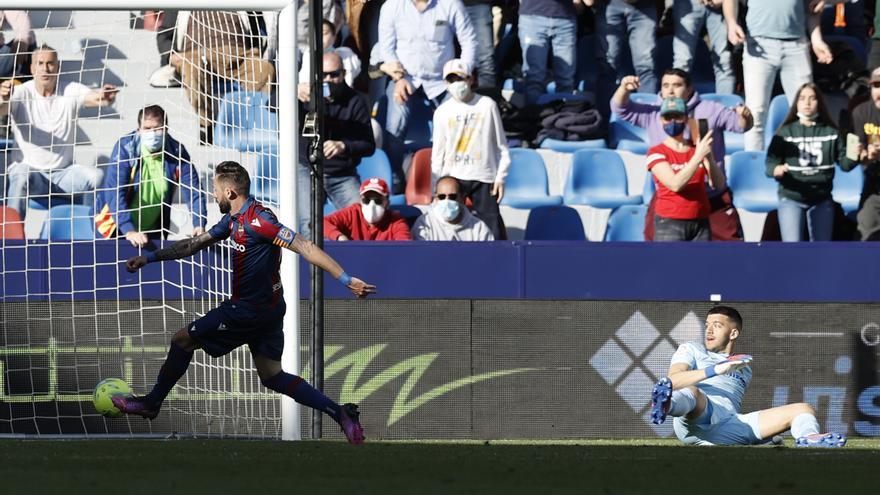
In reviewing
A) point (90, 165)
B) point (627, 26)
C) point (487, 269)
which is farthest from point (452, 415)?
point (627, 26)

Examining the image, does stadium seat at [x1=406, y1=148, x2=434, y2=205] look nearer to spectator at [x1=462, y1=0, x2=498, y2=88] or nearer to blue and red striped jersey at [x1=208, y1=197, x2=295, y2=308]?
spectator at [x1=462, y1=0, x2=498, y2=88]

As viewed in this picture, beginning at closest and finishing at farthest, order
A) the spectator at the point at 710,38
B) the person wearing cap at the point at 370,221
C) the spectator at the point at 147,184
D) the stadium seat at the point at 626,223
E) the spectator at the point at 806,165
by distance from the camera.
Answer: the spectator at the point at 147,184 < the person wearing cap at the point at 370,221 < the spectator at the point at 806,165 < the stadium seat at the point at 626,223 < the spectator at the point at 710,38

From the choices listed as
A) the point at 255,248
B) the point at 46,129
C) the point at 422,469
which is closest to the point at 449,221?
the point at 46,129

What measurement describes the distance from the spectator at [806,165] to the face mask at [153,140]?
5.18m

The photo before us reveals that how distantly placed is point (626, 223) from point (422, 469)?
23.3ft

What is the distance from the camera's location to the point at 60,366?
10719 millimetres

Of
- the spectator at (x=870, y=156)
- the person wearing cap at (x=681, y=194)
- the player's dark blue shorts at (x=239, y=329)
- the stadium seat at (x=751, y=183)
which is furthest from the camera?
the stadium seat at (x=751, y=183)

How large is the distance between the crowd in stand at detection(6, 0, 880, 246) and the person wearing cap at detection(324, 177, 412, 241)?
0.01 metres

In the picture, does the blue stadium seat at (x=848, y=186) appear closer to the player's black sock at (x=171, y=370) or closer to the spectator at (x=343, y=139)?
the spectator at (x=343, y=139)

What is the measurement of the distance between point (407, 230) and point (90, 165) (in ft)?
8.47

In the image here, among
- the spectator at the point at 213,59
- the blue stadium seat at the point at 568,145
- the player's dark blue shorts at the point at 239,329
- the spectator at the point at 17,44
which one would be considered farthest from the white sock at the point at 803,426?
the spectator at the point at 17,44

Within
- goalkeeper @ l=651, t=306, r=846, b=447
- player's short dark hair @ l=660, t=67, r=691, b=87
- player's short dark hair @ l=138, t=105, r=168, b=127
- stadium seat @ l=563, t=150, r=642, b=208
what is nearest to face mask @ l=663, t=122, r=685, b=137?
player's short dark hair @ l=660, t=67, r=691, b=87

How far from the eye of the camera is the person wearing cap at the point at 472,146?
12.7 metres

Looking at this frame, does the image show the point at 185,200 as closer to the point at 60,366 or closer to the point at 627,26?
the point at 60,366
